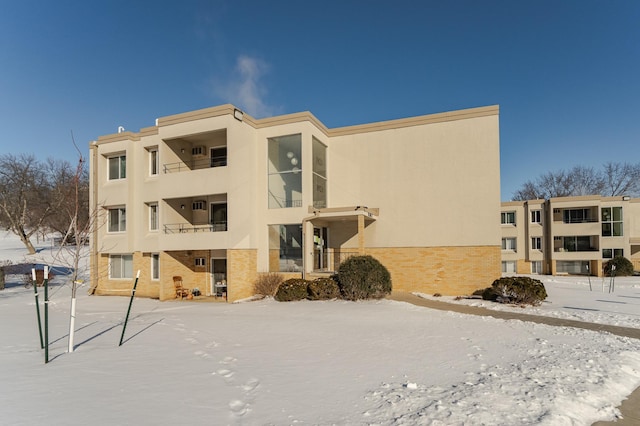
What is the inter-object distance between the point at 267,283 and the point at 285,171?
5484 mm

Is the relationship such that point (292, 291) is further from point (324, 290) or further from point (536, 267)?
point (536, 267)

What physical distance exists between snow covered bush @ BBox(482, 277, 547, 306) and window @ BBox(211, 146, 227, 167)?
46.2 ft

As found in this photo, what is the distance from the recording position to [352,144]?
768 inches

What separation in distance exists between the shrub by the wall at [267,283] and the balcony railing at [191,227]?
10.7 ft

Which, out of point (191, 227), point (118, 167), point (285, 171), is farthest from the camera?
point (118, 167)

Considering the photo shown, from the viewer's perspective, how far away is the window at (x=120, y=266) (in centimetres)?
2097

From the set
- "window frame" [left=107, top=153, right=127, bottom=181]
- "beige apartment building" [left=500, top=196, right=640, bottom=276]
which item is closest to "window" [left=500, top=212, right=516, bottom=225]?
"beige apartment building" [left=500, top=196, right=640, bottom=276]

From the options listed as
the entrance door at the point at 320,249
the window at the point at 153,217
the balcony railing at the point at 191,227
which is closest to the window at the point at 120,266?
the window at the point at 153,217

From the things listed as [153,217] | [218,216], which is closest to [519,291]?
[218,216]

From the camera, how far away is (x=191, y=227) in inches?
768

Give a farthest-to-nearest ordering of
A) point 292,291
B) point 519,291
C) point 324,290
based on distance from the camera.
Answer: point 292,291 < point 324,290 < point 519,291

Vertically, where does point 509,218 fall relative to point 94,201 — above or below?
below

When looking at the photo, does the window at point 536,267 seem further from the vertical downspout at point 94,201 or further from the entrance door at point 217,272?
the vertical downspout at point 94,201

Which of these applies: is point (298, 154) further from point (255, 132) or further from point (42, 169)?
point (42, 169)
